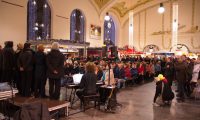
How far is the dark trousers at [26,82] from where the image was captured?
5539 millimetres

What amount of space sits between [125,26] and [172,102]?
1944 cm

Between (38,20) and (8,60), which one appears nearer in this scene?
(8,60)

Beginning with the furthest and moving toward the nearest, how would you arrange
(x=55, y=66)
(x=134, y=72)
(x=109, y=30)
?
1. (x=109, y=30)
2. (x=134, y=72)
3. (x=55, y=66)

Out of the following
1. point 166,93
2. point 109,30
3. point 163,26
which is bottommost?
point 166,93

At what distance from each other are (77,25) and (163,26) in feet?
31.7

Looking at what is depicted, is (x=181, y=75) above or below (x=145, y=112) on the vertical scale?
above

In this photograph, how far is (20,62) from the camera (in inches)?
217

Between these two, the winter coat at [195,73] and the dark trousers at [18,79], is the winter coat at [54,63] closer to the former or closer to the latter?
the dark trousers at [18,79]

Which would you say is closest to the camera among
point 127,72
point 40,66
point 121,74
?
point 40,66

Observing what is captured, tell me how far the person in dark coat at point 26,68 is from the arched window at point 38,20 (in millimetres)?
9431

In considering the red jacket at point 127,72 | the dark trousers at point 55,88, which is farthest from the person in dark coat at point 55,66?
the red jacket at point 127,72

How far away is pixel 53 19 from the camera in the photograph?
52.6ft

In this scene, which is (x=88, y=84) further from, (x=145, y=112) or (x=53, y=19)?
(x=53, y=19)

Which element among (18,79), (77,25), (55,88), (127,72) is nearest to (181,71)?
(127,72)
